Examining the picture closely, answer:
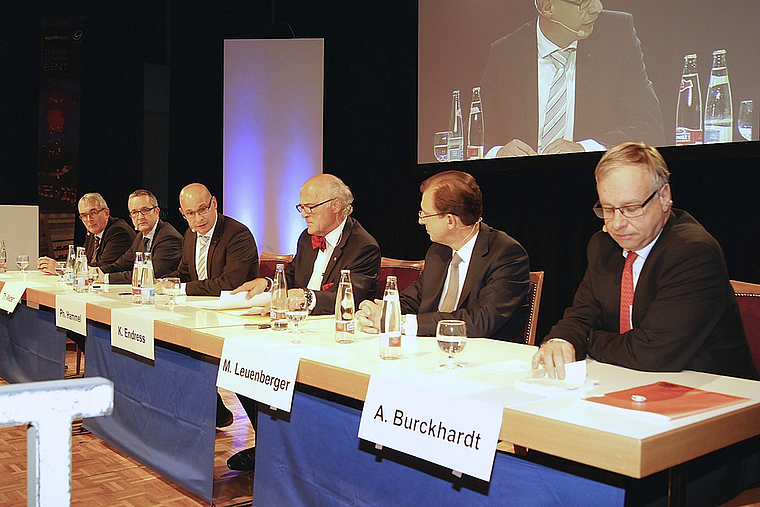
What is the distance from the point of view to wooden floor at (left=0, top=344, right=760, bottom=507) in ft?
8.89

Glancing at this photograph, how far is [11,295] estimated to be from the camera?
3.89 m

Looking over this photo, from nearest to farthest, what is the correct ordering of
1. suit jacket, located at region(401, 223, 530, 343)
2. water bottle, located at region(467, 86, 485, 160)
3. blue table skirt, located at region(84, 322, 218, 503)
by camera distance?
1. suit jacket, located at region(401, 223, 530, 343)
2. blue table skirt, located at region(84, 322, 218, 503)
3. water bottle, located at region(467, 86, 485, 160)

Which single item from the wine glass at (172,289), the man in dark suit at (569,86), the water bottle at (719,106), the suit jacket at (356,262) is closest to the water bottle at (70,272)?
the wine glass at (172,289)

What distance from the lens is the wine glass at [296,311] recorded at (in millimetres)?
2227

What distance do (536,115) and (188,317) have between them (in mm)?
2737

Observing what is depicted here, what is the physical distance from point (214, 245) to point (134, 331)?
1.27m

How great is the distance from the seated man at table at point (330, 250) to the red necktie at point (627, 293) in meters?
1.32

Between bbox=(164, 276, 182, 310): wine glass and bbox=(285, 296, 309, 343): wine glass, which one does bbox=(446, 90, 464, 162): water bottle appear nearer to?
bbox=(164, 276, 182, 310): wine glass

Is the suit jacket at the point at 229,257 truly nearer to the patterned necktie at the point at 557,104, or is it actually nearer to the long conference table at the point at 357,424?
the long conference table at the point at 357,424

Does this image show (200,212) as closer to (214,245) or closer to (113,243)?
(214,245)

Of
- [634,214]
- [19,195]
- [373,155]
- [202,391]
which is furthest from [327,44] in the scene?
[634,214]

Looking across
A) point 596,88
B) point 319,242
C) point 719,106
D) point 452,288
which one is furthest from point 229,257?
point 719,106

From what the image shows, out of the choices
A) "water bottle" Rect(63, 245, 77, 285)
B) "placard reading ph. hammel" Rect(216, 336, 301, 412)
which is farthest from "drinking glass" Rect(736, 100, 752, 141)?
"water bottle" Rect(63, 245, 77, 285)

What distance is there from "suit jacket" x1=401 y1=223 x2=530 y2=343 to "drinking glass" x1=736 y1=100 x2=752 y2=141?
168 centimetres
